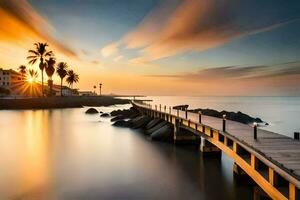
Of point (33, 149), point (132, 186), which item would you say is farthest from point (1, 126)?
point (132, 186)

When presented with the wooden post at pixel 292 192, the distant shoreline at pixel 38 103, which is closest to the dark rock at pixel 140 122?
the wooden post at pixel 292 192

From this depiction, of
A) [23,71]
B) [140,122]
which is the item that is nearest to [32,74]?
[23,71]

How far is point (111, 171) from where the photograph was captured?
56.0 feet

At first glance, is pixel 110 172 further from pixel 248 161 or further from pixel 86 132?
pixel 86 132

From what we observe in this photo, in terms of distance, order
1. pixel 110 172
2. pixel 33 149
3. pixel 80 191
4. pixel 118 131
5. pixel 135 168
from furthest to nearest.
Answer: pixel 118 131 → pixel 33 149 → pixel 135 168 → pixel 110 172 → pixel 80 191

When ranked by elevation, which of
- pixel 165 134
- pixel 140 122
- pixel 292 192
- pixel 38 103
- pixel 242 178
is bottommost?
pixel 242 178

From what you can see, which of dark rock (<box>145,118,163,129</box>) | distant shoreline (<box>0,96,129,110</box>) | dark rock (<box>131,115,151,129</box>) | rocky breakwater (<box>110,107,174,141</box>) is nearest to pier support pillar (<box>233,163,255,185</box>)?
rocky breakwater (<box>110,107,174,141</box>)

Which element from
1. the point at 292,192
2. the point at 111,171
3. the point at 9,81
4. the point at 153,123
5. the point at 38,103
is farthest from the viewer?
the point at 9,81

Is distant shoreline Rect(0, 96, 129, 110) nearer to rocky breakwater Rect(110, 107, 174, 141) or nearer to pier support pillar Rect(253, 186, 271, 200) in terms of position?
rocky breakwater Rect(110, 107, 174, 141)

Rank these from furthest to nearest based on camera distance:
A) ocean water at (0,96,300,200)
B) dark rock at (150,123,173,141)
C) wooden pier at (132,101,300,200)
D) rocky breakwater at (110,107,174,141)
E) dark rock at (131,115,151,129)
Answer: dark rock at (131,115,151,129)
rocky breakwater at (110,107,174,141)
dark rock at (150,123,173,141)
ocean water at (0,96,300,200)
wooden pier at (132,101,300,200)

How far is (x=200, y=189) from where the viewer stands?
44.5 feet

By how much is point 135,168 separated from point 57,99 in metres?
69.8

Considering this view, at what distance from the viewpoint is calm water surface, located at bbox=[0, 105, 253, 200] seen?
43.1 feet

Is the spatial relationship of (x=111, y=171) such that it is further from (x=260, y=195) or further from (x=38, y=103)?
(x=38, y=103)
